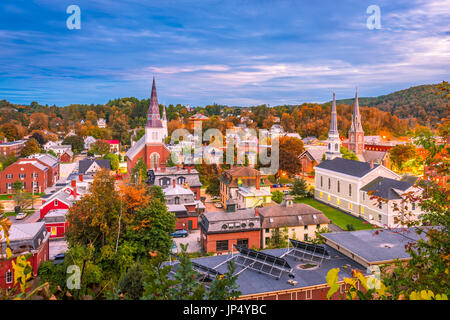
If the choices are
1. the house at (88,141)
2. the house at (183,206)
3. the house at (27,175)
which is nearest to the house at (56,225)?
the house at (183,206)

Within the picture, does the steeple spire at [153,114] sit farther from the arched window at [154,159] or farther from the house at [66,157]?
the house at [66,157]

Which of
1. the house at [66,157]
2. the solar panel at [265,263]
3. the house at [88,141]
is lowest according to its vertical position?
the solar panel at [265,263]

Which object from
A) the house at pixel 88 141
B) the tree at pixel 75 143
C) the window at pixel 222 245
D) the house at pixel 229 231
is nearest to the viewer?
the house at pixel 229 231

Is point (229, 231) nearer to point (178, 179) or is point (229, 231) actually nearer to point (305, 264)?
point (305, 264)

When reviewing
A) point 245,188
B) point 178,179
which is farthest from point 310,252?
point 178,179
